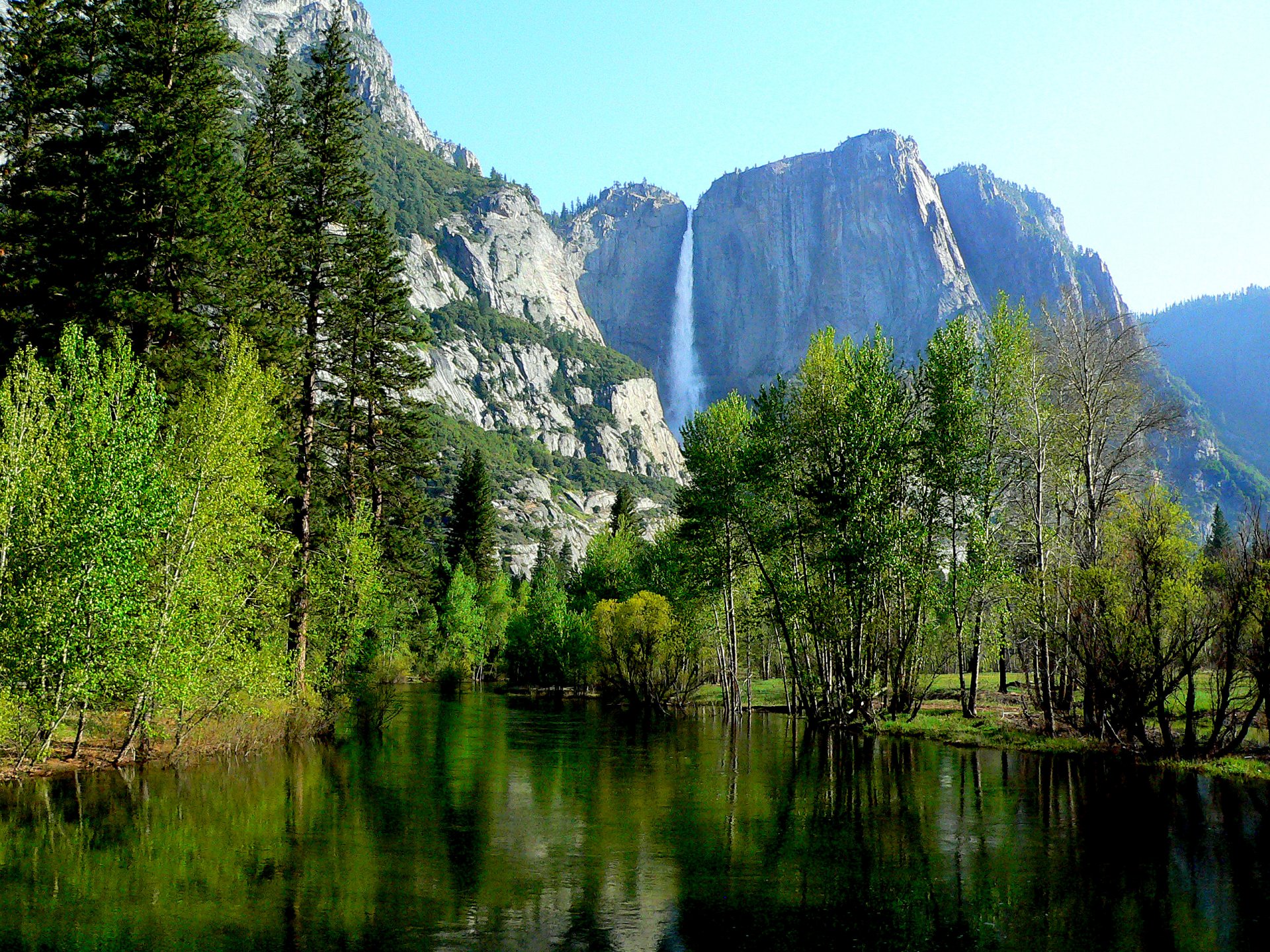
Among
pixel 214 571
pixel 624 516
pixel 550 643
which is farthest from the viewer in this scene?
pixel 624 516

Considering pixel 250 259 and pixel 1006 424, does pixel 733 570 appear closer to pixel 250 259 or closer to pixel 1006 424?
pixel 1006 424

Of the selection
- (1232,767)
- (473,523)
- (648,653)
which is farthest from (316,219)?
(473,523)

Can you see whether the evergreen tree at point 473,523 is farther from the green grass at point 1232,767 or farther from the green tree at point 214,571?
the green grass at point 1232,767

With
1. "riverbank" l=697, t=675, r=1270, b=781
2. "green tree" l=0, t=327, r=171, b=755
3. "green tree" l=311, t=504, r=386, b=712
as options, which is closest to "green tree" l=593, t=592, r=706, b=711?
"riverbank" l=697, t=675, r=1270, b=781

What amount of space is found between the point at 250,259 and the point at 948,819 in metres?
34.1

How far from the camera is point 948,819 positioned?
1952cm

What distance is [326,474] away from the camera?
4175 centimetres

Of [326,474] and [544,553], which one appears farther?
[544,553]

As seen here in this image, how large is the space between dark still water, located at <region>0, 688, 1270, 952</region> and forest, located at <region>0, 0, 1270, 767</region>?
12.7ft

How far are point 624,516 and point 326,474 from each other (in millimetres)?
52299

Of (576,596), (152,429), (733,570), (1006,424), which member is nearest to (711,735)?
(733,570)

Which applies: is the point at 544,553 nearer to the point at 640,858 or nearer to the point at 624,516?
the point at 624,516

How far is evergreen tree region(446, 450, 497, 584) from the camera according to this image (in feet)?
288

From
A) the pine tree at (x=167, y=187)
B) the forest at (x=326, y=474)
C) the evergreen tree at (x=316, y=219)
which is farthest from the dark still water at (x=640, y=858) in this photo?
the pine tree at (x=167, y=187)
